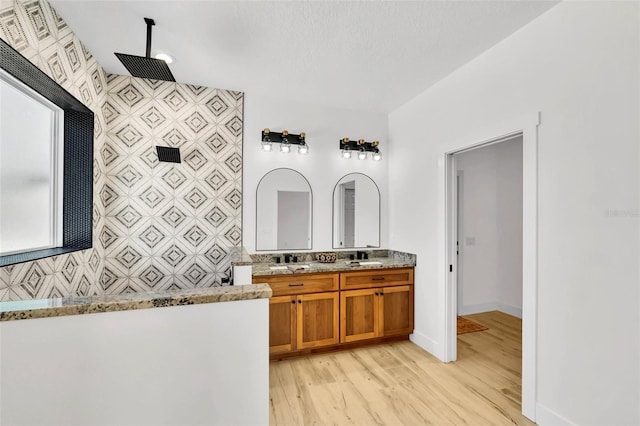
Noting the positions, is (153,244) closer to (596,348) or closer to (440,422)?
(440,422)

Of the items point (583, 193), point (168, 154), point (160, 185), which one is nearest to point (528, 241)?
point (583, 193)

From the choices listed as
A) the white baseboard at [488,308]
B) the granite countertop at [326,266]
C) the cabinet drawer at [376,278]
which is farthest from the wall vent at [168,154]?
the white baseboard at [488,308]

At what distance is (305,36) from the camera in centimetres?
223

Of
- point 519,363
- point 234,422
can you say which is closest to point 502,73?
point 519,363

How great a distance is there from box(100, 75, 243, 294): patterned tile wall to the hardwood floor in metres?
1.43

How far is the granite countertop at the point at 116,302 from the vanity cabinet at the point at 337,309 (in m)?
1.66

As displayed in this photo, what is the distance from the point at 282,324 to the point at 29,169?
7.36 feet

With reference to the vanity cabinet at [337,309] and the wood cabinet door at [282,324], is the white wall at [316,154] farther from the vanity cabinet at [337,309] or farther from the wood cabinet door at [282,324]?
the wood cabinet door at [282,324]

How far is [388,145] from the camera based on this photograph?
3.84 m

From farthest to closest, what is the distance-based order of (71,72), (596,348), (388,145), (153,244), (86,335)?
(388,145)
(153,244)
(71,72)
(596,348)
(86,335)

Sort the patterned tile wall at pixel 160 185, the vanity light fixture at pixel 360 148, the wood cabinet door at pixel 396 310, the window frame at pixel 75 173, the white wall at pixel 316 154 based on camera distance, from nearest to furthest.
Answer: the window frame at pixel 75 173 → the patterned tile wall at pixel 160 185 → the wood cabinet door at pixel 396 310 → the white wall at pixel 316 154 → the vanity light fixture at pixel 360 148

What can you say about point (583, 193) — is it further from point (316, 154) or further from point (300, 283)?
point (316, 154)

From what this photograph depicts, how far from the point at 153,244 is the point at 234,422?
7.46ft

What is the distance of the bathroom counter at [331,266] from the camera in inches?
113
